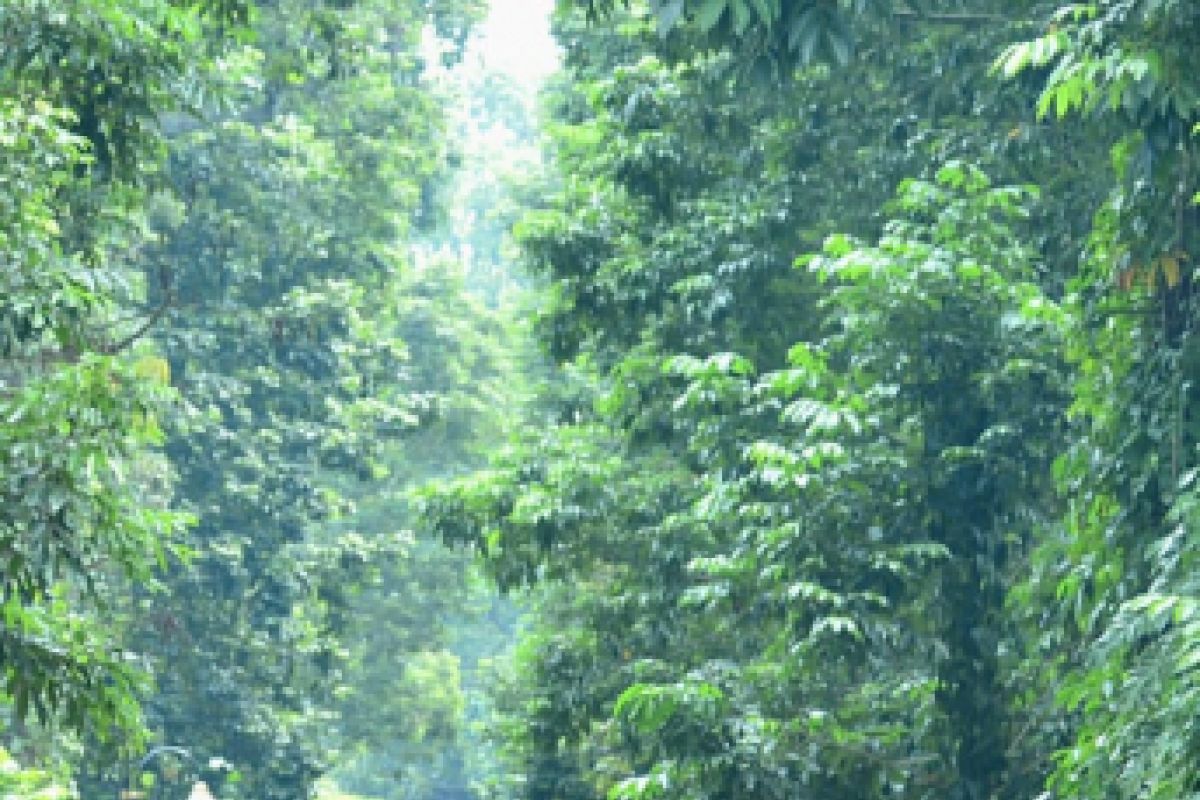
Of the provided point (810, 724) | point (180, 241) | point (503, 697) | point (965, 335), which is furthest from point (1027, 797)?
point (180, 241)

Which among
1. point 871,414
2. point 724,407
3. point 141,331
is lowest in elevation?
point 871,414

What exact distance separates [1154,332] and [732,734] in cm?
362

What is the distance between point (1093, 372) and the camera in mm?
9070

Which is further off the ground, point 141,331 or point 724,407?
point 141,331

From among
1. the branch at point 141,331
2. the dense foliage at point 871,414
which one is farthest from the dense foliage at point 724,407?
the branch at point 141,331

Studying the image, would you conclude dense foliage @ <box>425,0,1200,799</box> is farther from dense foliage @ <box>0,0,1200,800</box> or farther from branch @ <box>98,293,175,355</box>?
branch @ <box>98,293,175,355</box>

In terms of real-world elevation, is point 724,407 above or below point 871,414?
above

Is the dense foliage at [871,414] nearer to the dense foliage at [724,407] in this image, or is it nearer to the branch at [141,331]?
the dense foliage at [724,407]

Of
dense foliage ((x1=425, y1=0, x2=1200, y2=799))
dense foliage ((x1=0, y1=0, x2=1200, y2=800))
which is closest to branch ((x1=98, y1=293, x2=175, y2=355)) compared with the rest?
dense foliage ((x1=0, y1=0, x2=1200, y2=800))

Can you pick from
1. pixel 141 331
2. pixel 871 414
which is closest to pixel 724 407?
pixel 871 414

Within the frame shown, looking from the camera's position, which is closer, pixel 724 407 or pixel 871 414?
pixel 871 414

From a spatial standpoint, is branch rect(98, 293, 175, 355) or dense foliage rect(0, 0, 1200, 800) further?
branch rect(98, 293, 175, 355)

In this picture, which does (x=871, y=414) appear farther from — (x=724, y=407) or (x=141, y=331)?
(x=141, y=331)

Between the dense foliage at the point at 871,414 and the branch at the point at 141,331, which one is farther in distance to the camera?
the branch at the point at 141,331
